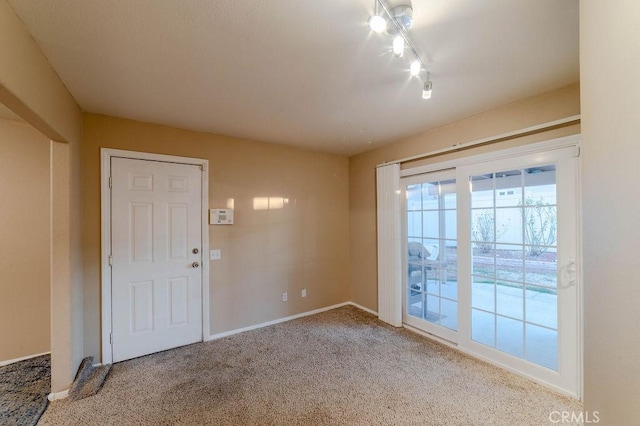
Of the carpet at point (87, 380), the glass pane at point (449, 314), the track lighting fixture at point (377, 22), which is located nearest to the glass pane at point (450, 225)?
the glass pane at point (449, 314)

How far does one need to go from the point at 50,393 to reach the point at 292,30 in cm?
324

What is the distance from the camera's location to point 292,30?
4.94ft

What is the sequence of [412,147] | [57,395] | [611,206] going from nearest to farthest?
[611,206] → [57,395] → [412,147]

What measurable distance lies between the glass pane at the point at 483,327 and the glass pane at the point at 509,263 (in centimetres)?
42

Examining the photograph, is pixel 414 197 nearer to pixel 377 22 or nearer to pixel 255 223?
pixel 255 223

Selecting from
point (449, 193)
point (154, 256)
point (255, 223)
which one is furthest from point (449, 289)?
point (154, 256)

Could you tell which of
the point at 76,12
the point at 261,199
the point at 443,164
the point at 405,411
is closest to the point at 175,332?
the point at 261,199

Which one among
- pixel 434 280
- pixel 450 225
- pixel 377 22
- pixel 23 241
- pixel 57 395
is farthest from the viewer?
pixel 434 280

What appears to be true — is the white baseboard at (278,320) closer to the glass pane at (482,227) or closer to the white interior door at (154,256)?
the white interior door at (154,256)

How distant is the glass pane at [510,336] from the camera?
8.05ft

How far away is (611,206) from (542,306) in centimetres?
211

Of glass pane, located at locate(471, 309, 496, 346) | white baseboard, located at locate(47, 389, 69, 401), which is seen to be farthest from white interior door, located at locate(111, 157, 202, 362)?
→ glass pane, located at locate(471, 309, 496, 346)

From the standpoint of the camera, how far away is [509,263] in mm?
2529

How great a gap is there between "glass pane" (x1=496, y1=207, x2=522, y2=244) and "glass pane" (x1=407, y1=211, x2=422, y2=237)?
0.91m
